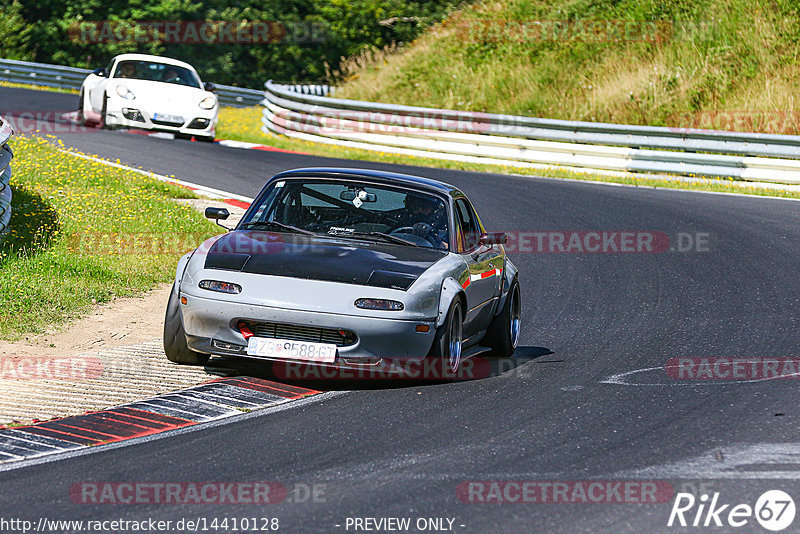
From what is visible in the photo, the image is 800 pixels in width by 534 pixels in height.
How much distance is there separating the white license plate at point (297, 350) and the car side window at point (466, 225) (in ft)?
5.84

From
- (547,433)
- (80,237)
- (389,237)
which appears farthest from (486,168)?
(547,433)

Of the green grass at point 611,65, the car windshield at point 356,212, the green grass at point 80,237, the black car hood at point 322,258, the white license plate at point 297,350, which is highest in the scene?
the green grass at point 611,65

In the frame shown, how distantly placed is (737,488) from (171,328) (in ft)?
12.9

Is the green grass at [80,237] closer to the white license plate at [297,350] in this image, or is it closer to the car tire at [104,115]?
the white license plate at [297,350]

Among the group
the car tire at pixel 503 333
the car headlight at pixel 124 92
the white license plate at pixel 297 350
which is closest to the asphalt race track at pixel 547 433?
the car tire at pixel 503 333

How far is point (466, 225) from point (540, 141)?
1452 cm

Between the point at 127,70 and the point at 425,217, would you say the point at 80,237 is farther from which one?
the point at 127,70

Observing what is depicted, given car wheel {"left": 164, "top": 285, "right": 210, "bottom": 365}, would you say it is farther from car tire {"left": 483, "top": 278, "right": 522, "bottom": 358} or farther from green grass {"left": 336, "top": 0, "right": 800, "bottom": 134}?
green grass {"left": 336, "top": 0, "right": 800, "bottom": 134}

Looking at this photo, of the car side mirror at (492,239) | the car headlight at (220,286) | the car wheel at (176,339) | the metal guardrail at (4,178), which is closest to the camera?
the car headlight at (220,286)

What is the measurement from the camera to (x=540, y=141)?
76.8 feet

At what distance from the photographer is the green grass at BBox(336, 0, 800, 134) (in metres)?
26.8

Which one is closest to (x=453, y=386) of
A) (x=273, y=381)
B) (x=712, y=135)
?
(x=273, y=381)

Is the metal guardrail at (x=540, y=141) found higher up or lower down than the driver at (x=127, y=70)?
lower down

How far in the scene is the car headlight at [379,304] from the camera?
290 inches
